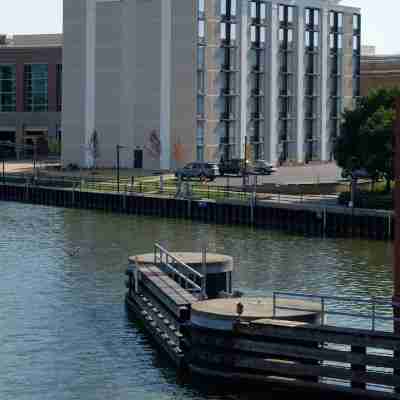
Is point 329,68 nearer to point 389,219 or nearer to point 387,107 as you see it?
point 387,107

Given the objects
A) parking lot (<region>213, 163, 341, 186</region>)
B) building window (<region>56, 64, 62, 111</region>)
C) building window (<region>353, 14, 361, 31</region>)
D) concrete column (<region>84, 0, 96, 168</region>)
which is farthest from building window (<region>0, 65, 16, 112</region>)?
building window (<region>353, 14, 361, 31</region>)

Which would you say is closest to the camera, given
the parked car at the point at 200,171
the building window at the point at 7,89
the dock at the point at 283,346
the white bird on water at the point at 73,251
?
the dock at the point at 283,346

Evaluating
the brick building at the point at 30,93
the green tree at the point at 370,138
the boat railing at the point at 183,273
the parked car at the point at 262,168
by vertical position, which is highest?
the brick building at the point at 30,93

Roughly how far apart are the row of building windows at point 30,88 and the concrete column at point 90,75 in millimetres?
27555

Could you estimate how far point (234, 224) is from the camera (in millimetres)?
109312

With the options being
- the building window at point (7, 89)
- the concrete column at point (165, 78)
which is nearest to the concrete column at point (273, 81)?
the concrete column at point (165, 78)

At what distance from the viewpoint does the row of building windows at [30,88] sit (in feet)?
604

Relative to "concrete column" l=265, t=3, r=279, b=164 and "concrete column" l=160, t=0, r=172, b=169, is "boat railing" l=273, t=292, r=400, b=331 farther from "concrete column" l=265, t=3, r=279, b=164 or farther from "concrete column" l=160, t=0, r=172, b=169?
"concrete column" l=265, t=3, r=279, b=164

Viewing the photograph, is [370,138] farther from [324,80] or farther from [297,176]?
[324,80]

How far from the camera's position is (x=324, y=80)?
558ft

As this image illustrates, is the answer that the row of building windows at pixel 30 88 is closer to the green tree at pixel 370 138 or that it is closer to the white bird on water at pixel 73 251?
the green tree at pixel 370 138

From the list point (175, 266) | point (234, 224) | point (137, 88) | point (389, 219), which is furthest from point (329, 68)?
point (175, 266)

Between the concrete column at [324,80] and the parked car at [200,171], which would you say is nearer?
the parked car at [200,171]

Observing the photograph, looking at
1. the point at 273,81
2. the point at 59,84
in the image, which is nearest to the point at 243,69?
the point at 273,81
